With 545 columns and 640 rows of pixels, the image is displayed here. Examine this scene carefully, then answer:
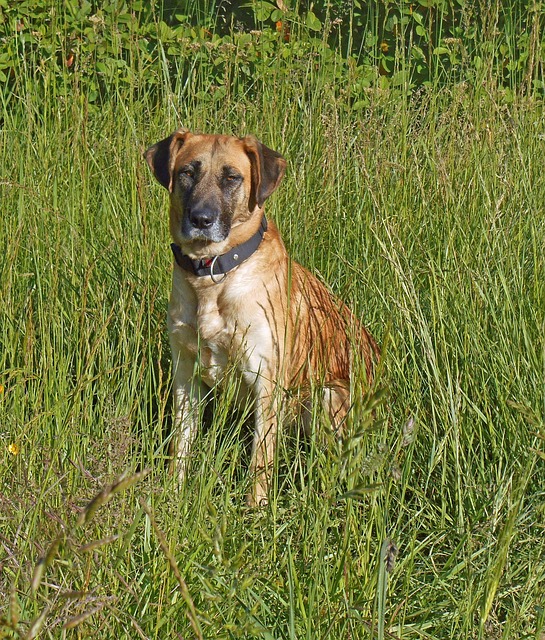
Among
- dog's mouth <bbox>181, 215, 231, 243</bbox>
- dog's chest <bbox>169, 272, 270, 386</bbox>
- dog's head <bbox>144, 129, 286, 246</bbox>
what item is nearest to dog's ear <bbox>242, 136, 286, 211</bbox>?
dog's head <bbox>144, 129, 286, 246</bbox>

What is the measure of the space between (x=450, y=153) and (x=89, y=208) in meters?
1.73

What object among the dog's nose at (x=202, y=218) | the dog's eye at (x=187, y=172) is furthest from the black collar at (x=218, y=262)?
the dog's eye at (x=187, y=172)

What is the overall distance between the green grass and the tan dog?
0.58 feet

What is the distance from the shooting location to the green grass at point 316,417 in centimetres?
201

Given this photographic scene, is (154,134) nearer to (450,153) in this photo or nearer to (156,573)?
(450,153)

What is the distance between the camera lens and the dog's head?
148 inches

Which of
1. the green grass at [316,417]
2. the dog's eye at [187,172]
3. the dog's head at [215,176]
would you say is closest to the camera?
the green grass at [316,417]

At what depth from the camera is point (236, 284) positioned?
368 centimetres

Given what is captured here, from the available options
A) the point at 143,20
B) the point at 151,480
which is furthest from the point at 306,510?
the point at 143,20

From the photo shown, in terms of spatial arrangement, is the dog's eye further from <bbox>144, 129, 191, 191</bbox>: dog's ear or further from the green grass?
the green grass

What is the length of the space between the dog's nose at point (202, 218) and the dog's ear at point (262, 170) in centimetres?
25

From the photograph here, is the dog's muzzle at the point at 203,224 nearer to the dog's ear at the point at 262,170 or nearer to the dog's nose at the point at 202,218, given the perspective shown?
the dog's nose at the point at 202,218

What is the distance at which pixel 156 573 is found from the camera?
6.86 feet

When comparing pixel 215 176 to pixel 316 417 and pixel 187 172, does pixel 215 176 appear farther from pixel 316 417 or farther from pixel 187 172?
pixel 316 417
